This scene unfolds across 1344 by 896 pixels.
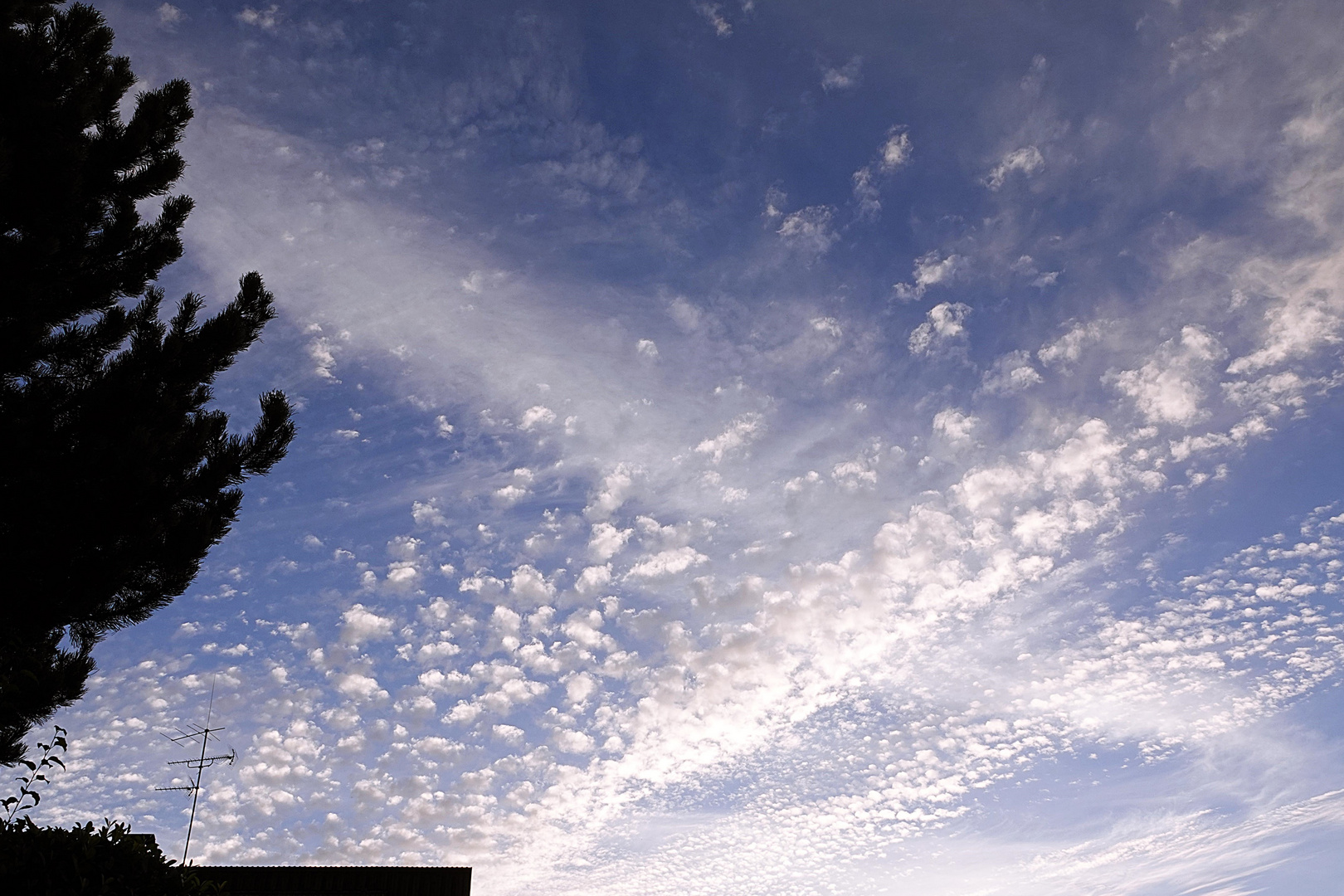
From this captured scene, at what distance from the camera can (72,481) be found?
9.20m

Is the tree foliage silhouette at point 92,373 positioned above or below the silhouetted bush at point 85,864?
above

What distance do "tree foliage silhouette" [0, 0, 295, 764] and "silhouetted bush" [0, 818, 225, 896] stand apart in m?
4.20

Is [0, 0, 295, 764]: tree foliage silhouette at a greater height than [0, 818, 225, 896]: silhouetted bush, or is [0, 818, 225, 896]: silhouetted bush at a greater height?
[0, 0, 295, 764]: tree foliage silhouette

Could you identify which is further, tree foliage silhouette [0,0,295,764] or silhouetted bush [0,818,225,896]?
tree foliage silhouette [0,0,295,764]

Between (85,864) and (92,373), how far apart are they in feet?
23.4

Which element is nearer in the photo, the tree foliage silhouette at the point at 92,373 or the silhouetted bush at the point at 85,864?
the silhouetted bush at the point at 85,864

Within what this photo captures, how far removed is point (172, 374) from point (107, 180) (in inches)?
107

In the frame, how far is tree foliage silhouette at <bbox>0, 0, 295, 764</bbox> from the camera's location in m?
9.08

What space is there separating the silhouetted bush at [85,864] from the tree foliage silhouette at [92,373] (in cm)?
420

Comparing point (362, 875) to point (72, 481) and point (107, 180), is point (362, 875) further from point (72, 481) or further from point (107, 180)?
Result: point (107, 180)

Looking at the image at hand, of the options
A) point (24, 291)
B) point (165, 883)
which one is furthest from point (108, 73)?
point (165, 883)

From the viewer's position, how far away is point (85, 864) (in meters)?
4.63

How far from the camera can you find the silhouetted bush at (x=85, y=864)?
4422 mm

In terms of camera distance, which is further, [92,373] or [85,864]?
[92,373]
